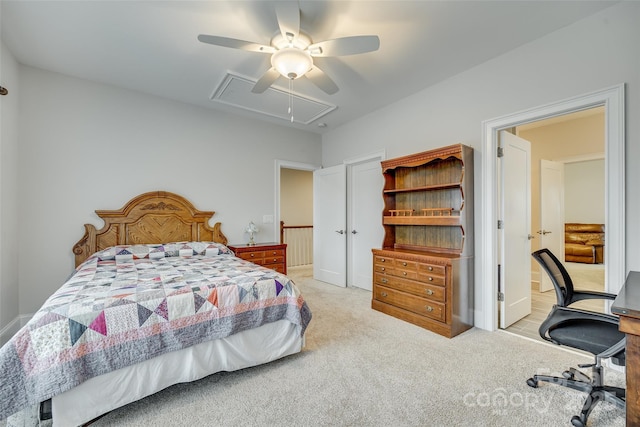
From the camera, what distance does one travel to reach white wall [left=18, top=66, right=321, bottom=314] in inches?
119

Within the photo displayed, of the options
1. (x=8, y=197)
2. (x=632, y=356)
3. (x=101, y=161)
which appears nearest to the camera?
(x=632, y=356)

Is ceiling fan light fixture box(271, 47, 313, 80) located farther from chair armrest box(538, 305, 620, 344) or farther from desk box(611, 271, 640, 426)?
chair armrest box(538, 305, 620, 344)

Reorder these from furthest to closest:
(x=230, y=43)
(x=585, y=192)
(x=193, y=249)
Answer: (x=585, y=192), (x=193, y=249), (x=230, y=43)

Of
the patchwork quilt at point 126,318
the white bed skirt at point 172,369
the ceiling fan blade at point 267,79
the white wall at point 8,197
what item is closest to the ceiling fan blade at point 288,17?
the ceiling fan blade at point 267,79

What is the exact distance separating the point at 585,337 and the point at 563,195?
162 inches

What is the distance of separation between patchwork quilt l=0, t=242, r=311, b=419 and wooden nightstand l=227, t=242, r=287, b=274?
1199 millimetres

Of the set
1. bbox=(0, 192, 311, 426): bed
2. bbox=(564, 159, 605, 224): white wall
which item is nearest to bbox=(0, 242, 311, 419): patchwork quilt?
bbox=(0, 192, 311, 426): bed

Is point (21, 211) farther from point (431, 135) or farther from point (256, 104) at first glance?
point (431, 135)

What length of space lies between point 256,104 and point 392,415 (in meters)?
3.78

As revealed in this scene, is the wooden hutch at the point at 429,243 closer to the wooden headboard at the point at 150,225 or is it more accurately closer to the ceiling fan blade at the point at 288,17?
the ceiling fan blade at the point at 288,17

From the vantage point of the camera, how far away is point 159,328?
1.73 m

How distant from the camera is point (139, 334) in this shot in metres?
1.67

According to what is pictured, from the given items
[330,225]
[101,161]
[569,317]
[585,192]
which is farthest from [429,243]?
[585,192]

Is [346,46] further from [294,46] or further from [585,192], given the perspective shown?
[585,192]
